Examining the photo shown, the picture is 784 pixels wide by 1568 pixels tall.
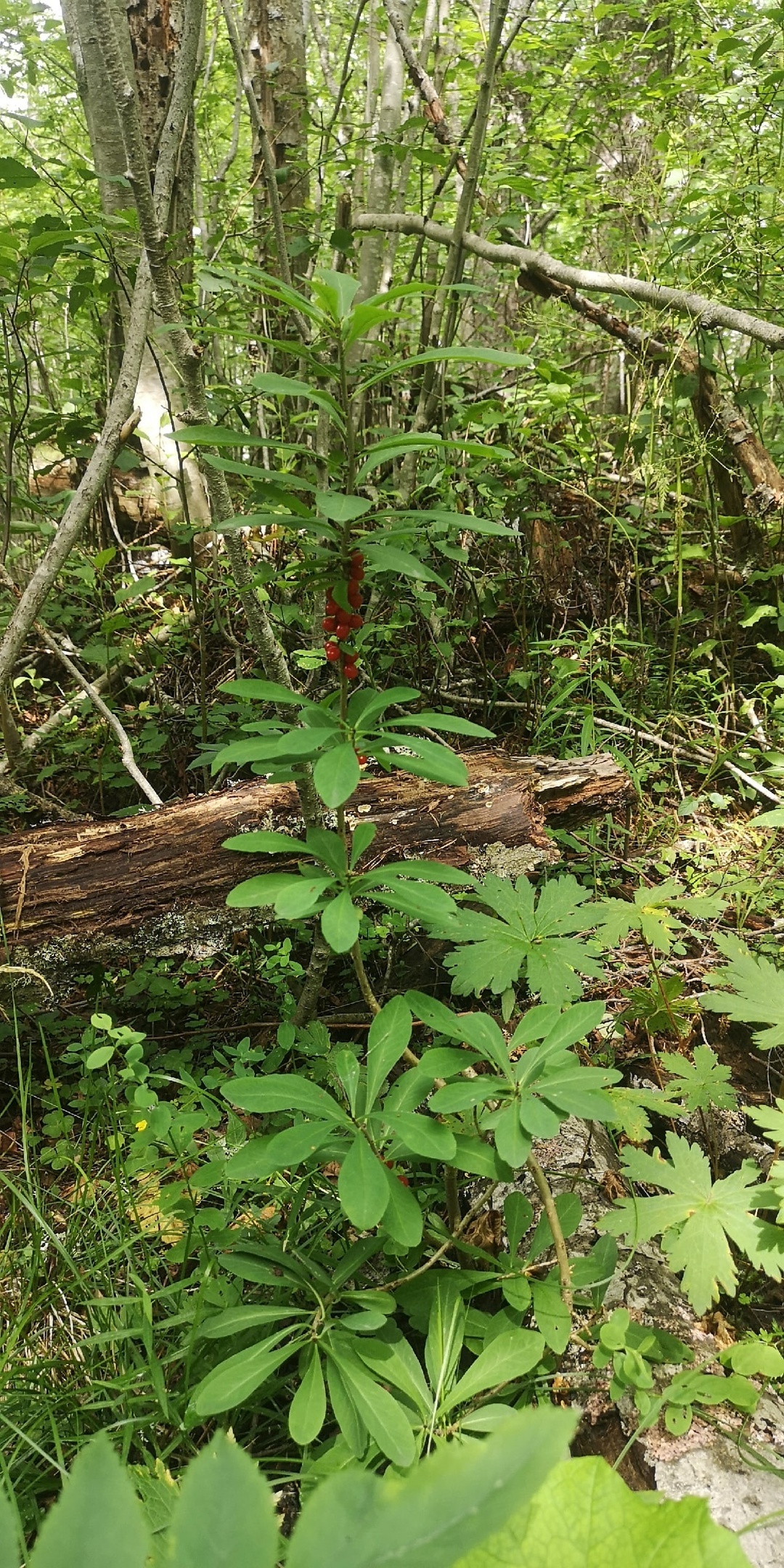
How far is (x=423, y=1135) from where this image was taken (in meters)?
1.16

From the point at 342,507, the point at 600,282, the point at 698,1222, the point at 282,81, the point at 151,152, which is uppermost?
the point at 282,81

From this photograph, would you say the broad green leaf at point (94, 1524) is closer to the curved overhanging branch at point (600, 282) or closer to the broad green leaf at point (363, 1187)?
the broad green leaf at point (363, 1187)

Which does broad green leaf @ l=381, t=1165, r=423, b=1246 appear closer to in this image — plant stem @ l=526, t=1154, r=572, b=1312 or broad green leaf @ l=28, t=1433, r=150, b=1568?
plant stem @ l=526, t=1154, r=572, b=1312

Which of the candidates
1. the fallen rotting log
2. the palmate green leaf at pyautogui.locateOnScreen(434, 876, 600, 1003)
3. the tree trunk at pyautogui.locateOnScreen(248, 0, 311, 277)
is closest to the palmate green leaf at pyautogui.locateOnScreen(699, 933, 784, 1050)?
the palmate green leaf at pyautogui.locateOnScreen(434, 876, 600, 1003)

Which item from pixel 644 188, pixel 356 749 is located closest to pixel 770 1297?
pixel 356 749

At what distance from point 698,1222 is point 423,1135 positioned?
515 millimetres

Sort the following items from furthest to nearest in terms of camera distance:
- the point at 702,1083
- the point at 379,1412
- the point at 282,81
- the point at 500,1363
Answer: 1. the point at 282,81
2. the point at 702,1083
3. the point at 500,1363
4. the point at 379,1412

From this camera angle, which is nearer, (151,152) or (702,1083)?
(702,1083)

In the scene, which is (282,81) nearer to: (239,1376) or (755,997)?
(755,997)

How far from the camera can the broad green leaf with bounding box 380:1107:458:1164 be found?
114cm

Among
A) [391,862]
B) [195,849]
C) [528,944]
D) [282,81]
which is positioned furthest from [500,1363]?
[282,81]

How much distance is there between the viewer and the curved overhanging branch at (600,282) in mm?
2791

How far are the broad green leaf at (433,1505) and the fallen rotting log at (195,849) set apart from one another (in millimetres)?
2068

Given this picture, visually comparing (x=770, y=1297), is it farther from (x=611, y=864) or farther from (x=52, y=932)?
(x=52, y=932)
